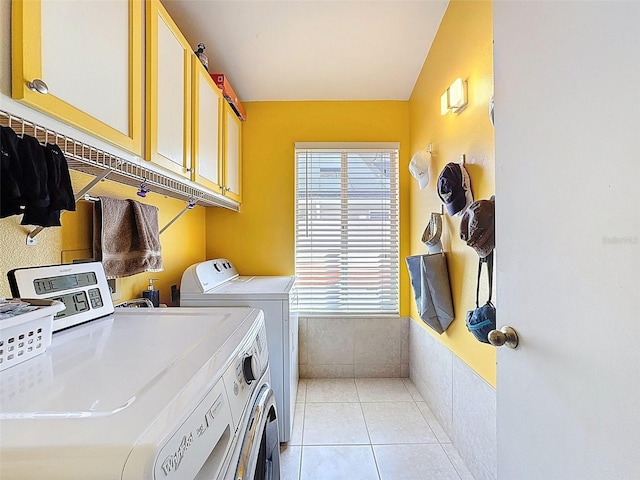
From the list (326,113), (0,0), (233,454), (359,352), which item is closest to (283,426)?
(359,352)

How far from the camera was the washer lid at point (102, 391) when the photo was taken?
0.43 m

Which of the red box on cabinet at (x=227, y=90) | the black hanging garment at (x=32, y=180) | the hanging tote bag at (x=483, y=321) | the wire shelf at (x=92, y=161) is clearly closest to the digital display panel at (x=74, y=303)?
the black hanging garment at (x=32, y=180)

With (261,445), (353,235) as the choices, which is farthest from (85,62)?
(353,235)

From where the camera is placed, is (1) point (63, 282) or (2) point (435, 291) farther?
(2) point (435, 291)

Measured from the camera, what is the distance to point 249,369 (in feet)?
2.91

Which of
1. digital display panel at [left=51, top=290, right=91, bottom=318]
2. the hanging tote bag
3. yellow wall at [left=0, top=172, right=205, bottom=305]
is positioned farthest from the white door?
yellow wall at [left=0, top=172, right=205, bottom=305]

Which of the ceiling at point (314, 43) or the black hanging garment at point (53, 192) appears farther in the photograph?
the ceiling at point (314, 43)

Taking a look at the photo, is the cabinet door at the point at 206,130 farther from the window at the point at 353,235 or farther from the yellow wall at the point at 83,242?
the window at the point at 353,235

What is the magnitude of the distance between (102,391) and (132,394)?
0.21 ft

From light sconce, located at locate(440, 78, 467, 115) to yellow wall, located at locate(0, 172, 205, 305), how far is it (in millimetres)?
1728

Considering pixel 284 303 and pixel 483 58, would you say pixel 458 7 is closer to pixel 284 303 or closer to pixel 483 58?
pixel 483 58

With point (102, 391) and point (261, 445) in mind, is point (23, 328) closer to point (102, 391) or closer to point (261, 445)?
point (102, 391)

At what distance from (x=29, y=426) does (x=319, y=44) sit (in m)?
2.28

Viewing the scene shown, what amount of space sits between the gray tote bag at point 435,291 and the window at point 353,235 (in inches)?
29.4
